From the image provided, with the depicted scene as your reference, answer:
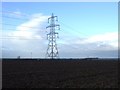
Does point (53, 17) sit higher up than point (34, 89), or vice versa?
point (53, 17)

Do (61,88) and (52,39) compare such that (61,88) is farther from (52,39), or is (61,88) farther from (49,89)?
(52,39)

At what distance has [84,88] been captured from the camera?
20.6m

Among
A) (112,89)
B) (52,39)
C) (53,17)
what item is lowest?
(112,89)

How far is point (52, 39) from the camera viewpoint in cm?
6931

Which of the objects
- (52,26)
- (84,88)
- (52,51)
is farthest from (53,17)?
(84,88)

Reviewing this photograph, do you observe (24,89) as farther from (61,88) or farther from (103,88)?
(103,88)

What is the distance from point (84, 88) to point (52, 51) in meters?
51.8

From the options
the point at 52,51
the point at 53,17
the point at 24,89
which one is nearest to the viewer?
the point at 24,89

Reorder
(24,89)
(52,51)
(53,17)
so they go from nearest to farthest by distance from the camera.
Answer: (24,89) < (53,17) < (52,51)

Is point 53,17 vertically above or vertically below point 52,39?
above

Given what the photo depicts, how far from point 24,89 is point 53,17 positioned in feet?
156

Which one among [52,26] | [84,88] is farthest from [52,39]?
[84,88]

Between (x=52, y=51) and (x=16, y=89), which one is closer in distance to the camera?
(x=16, y=89)

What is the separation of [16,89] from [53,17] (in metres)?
47.5
